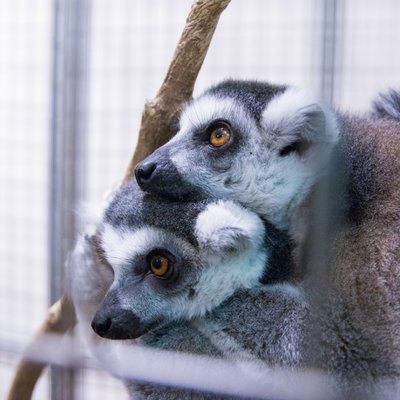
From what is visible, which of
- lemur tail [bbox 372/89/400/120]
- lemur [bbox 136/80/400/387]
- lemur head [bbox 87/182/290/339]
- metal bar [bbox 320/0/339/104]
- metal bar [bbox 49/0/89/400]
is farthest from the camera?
lemur tail [bbox 372/89/400/120]

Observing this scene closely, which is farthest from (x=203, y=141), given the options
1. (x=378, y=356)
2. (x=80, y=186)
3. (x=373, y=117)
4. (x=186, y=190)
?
(x=378, y=356)

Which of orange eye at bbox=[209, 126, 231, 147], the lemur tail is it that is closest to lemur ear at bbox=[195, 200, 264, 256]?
orange eye at bbox=[209, 126, 231, 147]

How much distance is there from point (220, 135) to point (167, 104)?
0.71 ft

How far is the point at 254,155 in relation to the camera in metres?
1.54

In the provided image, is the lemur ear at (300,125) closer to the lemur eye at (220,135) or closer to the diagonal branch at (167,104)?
the lemur eye at (220,135)

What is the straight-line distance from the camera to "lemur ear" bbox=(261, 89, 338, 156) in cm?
152

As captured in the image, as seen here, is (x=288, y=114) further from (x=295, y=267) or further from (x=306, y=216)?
(x=295, y=267)

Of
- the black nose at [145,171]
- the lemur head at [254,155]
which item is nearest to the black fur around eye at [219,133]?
the lemur head at [254,155]

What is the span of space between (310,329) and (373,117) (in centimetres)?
82

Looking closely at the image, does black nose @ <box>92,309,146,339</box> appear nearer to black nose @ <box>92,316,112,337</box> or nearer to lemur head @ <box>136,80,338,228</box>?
black nose @ <box>92,316,112,337</box>

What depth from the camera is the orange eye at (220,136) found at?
158cm

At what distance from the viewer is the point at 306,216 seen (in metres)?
1.43

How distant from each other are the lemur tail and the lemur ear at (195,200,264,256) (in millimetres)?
684

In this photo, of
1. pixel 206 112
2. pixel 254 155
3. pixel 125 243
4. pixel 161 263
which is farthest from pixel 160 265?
pixel 206 112
